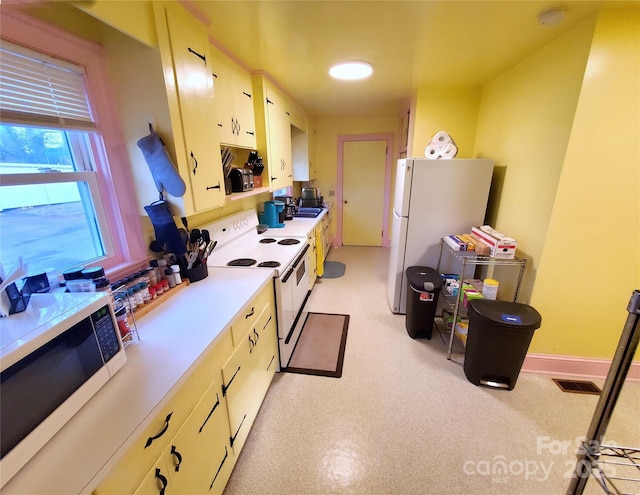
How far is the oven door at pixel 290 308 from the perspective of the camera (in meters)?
1.94

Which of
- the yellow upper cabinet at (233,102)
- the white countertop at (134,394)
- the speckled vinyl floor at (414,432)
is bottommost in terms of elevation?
the speckled vinyl floor at (414,432)

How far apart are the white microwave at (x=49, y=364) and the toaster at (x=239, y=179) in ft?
4.78

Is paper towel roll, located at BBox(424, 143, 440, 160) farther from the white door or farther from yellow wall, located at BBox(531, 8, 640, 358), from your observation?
the white door

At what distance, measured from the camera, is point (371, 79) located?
2.53m

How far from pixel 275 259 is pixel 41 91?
1.42 m

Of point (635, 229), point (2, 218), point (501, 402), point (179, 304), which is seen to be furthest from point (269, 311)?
point (635, 229)

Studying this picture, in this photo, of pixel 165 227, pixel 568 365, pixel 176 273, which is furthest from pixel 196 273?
pixel 568 365

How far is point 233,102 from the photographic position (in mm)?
2010

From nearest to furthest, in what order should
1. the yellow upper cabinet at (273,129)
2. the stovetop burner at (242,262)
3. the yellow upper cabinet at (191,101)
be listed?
the yellow upper cabinet at (191,101)
the stovetop burner at (242,262)
the yellow upper cabinet at (273,129)

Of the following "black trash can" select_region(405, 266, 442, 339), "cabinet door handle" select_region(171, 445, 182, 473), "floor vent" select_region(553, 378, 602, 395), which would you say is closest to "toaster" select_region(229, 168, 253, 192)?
"black trash can" select_region(405, 266, 442, 339)

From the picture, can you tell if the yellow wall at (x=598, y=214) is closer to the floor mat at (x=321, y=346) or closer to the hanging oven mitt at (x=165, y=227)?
the floor mat at (x=321, y=346)

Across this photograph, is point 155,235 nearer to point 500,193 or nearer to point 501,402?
point 501,402

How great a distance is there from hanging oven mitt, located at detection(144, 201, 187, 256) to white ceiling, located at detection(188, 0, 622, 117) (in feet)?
3.45

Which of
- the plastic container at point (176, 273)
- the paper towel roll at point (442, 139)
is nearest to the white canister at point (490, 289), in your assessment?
the paper towel roll at point (442, 139)
